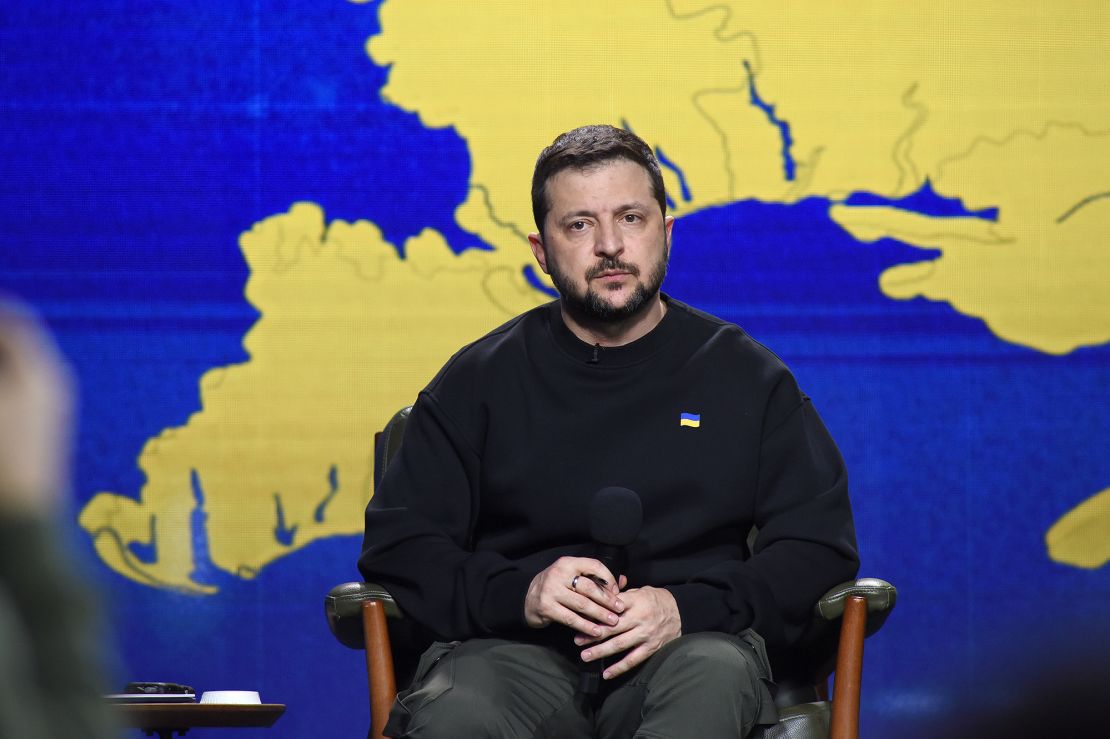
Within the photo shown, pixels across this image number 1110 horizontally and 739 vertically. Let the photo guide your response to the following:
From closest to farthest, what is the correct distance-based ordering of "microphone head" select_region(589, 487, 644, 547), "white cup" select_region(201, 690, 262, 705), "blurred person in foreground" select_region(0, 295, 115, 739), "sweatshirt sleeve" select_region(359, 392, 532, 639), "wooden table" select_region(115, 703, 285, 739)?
"blurred person in foreground" select_region(0, 295, 115, 739) → "microphone head" select_region(589, 487, 644, 547) → "sweatshirt sleeve" select_region(359, 392, 532, 639) → "wooden table" select_region(115, 703, 285, 739) → "white cup" select_region(201, 690, 262, 705)

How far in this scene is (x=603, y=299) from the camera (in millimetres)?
2119

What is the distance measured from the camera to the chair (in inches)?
74.0

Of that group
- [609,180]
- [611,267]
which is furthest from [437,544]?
[609,180]

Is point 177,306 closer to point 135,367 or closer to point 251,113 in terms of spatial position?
point 135,367

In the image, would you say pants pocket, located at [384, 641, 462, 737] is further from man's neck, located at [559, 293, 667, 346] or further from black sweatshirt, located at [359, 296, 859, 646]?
man's neck, located at [559, 293, 667, 346]

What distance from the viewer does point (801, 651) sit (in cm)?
202

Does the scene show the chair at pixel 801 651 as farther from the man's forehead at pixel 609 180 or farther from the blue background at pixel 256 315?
the blue background at pixel 256 315

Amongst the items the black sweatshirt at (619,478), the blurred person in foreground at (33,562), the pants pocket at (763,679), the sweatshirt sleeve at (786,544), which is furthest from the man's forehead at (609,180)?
the blurred person in foreground at (33,562)

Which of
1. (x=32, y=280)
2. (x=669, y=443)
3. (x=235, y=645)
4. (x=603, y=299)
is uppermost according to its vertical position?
(x=32, y=280)

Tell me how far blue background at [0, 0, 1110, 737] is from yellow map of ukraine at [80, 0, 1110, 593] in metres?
0.05

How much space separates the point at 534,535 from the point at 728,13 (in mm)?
1925

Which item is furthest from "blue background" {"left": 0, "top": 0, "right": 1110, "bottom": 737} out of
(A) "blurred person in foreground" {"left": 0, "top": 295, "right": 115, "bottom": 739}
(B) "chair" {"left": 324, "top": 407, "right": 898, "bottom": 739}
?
(A) "blurred person in foreground" {"left": 0, "top": 295, "right": 115, "bottom": 739}

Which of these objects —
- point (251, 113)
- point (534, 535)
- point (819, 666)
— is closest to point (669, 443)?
point (534, 535)

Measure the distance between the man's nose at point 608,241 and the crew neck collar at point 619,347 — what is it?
0.14 meters
